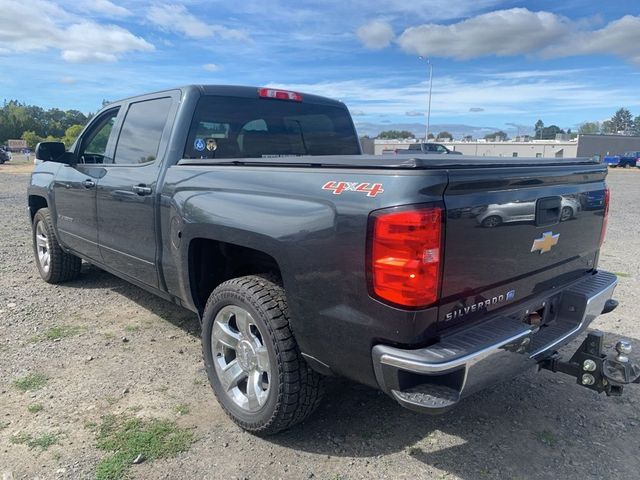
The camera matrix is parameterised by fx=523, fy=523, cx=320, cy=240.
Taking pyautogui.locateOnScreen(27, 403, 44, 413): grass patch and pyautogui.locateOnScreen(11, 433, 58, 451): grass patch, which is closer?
pyautogui.locateOnScreen(11, 433, 58, 451): grass patch

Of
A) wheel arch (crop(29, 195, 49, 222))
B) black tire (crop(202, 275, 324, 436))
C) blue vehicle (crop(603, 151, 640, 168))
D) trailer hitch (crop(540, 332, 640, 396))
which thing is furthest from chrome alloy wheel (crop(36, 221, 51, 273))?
blue vehicle (crop(603, 151, 640, 168))

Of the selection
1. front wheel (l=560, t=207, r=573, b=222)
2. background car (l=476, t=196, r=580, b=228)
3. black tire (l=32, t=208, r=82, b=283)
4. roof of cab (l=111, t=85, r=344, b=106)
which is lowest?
black tire (l=32, t=208, r=82, b=283)

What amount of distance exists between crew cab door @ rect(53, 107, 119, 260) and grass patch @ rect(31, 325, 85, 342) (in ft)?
2.06

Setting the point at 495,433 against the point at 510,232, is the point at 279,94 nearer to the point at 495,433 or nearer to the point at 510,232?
the point at 510,232

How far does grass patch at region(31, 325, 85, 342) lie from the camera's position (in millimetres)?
4254

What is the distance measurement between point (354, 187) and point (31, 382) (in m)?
2.71

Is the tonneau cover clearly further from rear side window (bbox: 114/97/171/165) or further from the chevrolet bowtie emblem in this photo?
rear side window (bbox: 114/97/171/165)

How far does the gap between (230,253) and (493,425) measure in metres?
1.89

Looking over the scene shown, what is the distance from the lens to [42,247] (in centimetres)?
585

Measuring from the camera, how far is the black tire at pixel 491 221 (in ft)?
7.67

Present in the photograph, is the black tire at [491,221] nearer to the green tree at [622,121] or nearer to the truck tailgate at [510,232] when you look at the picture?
the truck tailgate at [510,232]

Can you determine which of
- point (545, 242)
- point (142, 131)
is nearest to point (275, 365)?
point (545, 242)

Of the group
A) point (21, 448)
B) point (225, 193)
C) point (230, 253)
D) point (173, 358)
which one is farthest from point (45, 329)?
point (225, 193)

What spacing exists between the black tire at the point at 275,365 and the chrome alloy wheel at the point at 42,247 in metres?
3.60
